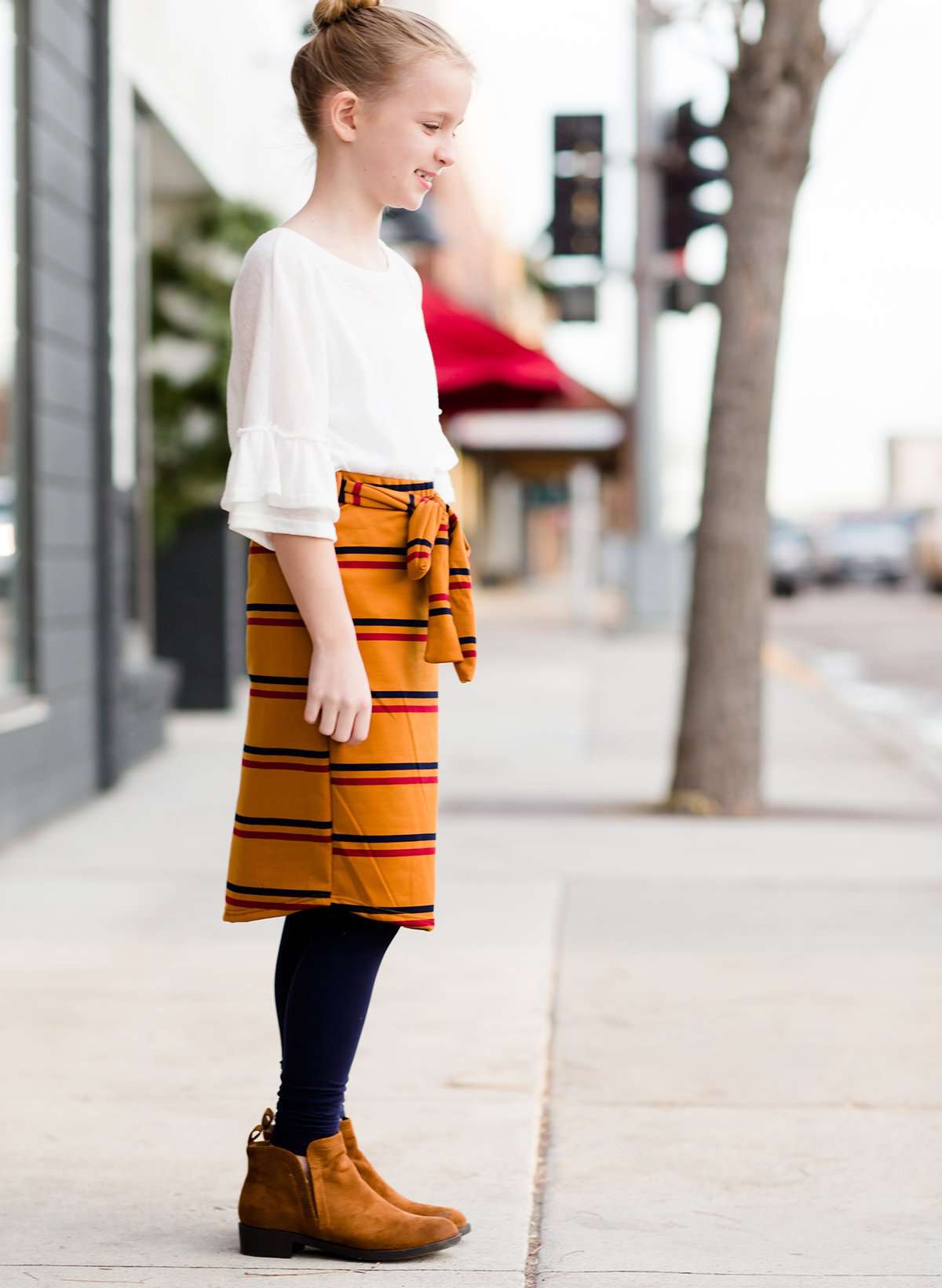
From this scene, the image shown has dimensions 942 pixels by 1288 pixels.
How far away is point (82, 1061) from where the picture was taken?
3.88 meters

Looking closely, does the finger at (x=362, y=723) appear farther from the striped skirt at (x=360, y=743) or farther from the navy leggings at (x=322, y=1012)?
the navy leggings at (x=322, y=1012)

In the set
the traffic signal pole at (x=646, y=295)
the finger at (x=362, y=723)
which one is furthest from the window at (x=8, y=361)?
the traffic signal pole at (x=646, y=295)

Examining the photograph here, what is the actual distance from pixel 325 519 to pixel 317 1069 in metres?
0.79

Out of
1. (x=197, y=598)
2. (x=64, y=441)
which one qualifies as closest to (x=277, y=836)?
(x=64, y=441)

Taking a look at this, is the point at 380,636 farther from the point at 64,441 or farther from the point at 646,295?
the point at 646,295

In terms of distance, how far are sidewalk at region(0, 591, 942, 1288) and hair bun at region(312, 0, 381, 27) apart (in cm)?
179

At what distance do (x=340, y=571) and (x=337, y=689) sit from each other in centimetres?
18

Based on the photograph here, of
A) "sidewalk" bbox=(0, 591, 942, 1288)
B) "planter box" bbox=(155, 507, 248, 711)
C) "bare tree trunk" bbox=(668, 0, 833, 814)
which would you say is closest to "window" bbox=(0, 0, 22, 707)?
"sidewalk" bbox=(0, 591, 942, 1288)

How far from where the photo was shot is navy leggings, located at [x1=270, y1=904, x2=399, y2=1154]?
261cm

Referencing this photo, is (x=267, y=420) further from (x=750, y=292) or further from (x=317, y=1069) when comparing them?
(x=750, y=292)

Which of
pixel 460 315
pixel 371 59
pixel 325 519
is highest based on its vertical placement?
pixel 460 315

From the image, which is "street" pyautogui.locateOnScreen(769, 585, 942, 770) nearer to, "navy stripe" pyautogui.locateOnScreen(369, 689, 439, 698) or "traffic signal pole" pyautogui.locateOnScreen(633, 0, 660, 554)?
"traffic signal pole" pyautogui.locateOnScreen(633, 0, 660, 554)

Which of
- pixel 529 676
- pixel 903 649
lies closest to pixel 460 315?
pixel 529 676

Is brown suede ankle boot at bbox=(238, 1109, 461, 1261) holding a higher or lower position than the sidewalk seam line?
higher
